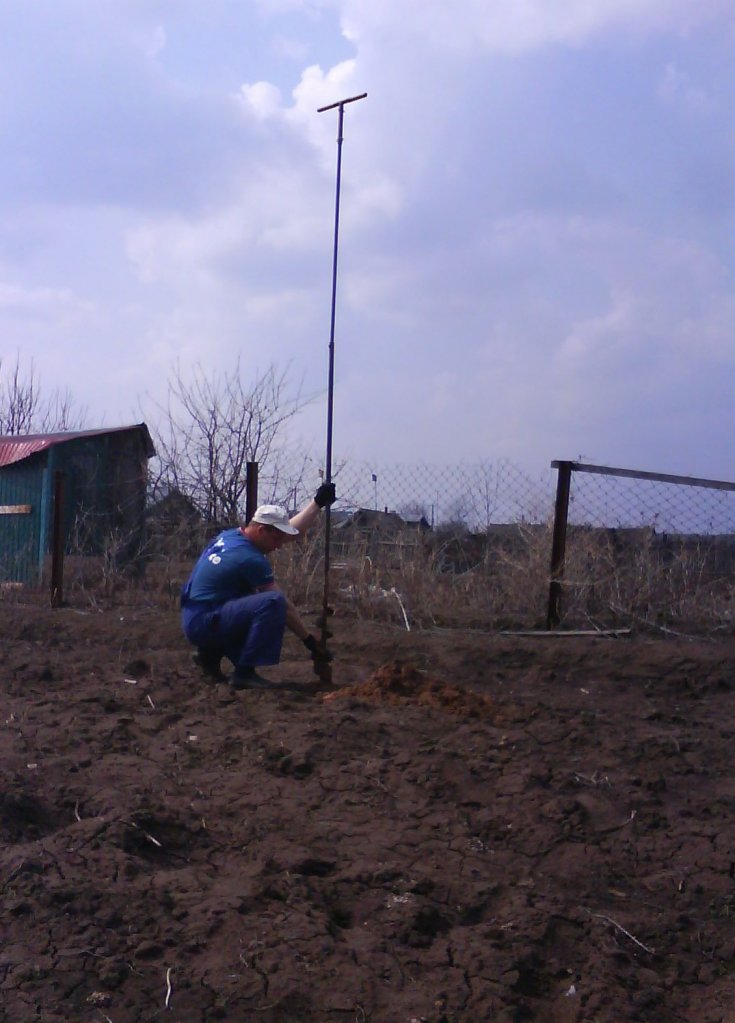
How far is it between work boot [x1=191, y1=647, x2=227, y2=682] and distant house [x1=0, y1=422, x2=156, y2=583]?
481 cm

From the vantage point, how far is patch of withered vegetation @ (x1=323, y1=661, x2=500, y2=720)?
5.27m

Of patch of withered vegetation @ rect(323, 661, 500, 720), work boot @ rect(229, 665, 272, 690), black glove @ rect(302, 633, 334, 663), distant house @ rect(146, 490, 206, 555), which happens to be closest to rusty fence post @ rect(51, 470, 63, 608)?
distant house @ rect(146, 490, 206, 555)

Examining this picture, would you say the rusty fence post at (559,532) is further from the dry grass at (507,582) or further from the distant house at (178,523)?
the distant house at (178,523)

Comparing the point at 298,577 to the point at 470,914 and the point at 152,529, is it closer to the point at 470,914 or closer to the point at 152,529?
the point at 152,529

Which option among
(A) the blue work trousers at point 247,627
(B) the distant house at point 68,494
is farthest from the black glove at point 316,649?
(B) the distant house at point 68,494

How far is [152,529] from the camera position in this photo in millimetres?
10672

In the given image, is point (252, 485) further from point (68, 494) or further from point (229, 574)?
point (68, 494)

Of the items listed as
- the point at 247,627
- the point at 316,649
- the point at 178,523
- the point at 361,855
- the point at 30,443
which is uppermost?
the point at 30,443

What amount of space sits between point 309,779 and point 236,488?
7.06 metres

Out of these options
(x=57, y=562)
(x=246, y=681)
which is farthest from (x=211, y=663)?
(x=57, y=562)

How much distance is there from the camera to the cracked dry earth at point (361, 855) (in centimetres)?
266

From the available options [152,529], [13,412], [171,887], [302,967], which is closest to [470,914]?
[302,967]

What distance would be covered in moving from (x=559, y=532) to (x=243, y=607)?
275cm

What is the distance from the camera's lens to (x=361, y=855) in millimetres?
3432
